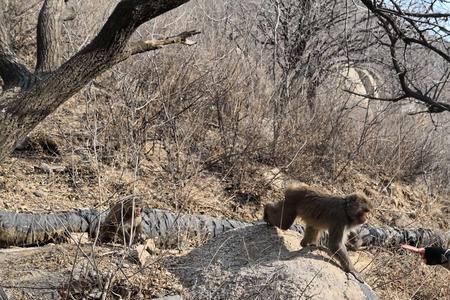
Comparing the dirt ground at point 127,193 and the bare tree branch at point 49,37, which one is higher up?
the bare tree branch at point 49,37

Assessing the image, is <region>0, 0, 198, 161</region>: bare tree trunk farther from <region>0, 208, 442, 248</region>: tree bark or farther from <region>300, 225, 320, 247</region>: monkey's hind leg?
<region>300, 225, 320, 247</region>: monkey's hind leg

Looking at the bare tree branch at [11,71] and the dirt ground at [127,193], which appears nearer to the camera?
the dirt ground at [127,193]

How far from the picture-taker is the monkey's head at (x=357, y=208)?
532 cm

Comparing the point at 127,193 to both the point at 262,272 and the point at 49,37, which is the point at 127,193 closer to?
the point at 49,37

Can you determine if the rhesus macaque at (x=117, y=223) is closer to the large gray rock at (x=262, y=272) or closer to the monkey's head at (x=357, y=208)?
the large gray rock at (x=262, y=272)

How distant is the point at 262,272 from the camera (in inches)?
187

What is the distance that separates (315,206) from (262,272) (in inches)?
39.9

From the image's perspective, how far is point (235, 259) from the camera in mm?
5051

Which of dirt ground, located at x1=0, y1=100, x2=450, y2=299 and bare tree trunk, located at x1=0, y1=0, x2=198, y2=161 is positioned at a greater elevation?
bare tree trunk, located at x1=0, y1=0, x2=198, y2=161

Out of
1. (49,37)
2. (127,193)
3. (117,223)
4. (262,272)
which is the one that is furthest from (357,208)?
(49,37)

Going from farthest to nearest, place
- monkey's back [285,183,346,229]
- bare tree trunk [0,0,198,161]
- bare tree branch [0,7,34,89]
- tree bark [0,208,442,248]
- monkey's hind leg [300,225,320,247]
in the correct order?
tree bark [0,208,442,248] < bare tree branch [0,7,34,89] < monkey's hind leg [300,225,320,247] < monkey's back [285,183,346,229] < bare tree trunk [0,0,198,161]

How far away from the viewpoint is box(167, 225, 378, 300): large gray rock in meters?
4.59

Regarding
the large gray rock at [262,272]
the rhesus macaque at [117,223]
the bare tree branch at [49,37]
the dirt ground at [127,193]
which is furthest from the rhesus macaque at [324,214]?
the bare tree branch at [49,37]

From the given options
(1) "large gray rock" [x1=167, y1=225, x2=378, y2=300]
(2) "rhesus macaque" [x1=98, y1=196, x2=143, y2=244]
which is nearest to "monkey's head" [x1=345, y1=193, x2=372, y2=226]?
(1) "large gray rock" [x1=167, y1=225, x2=378, y2=300]
